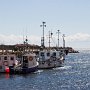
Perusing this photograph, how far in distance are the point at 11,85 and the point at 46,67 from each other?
112 ft

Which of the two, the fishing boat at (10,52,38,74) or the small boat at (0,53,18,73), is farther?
the small boat at (0,53,18,73)

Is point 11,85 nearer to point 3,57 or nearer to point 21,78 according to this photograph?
point 21,78

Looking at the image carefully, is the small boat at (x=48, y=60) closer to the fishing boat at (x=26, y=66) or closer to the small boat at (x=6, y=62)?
the fishing boat at (x=26, y=66)

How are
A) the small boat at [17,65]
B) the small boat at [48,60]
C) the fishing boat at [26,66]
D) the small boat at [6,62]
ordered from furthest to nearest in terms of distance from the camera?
the small boat at [48,60]
the small boat at [6,62]
the small boat at [17,65]
the fishing boat at [26,66]

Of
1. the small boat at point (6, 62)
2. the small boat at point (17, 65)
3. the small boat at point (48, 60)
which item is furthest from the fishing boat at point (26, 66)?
the small boat at point (48, 60)

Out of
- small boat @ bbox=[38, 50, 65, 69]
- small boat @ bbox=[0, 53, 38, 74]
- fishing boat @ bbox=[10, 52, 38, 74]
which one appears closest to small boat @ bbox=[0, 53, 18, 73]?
small boat @ bbox=[0, 53, 38, 74]

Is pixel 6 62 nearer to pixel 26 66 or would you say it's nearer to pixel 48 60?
pixel 26 66

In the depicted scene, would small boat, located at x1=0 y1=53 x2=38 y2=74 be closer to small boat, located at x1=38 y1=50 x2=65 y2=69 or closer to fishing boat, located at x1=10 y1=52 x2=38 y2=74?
fishing boat, located at x1=10 y1=52 x2=38 y2=74

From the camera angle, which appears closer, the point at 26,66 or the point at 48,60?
the point at 26,66

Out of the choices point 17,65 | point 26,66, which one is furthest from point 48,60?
point 17,65

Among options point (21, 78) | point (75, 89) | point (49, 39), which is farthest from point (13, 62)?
point (49, 39)

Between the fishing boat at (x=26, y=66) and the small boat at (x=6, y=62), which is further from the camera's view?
the small boat at (x=6, y=62)

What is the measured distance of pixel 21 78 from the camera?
254ft

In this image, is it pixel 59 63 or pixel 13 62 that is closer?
pixel 13 62
